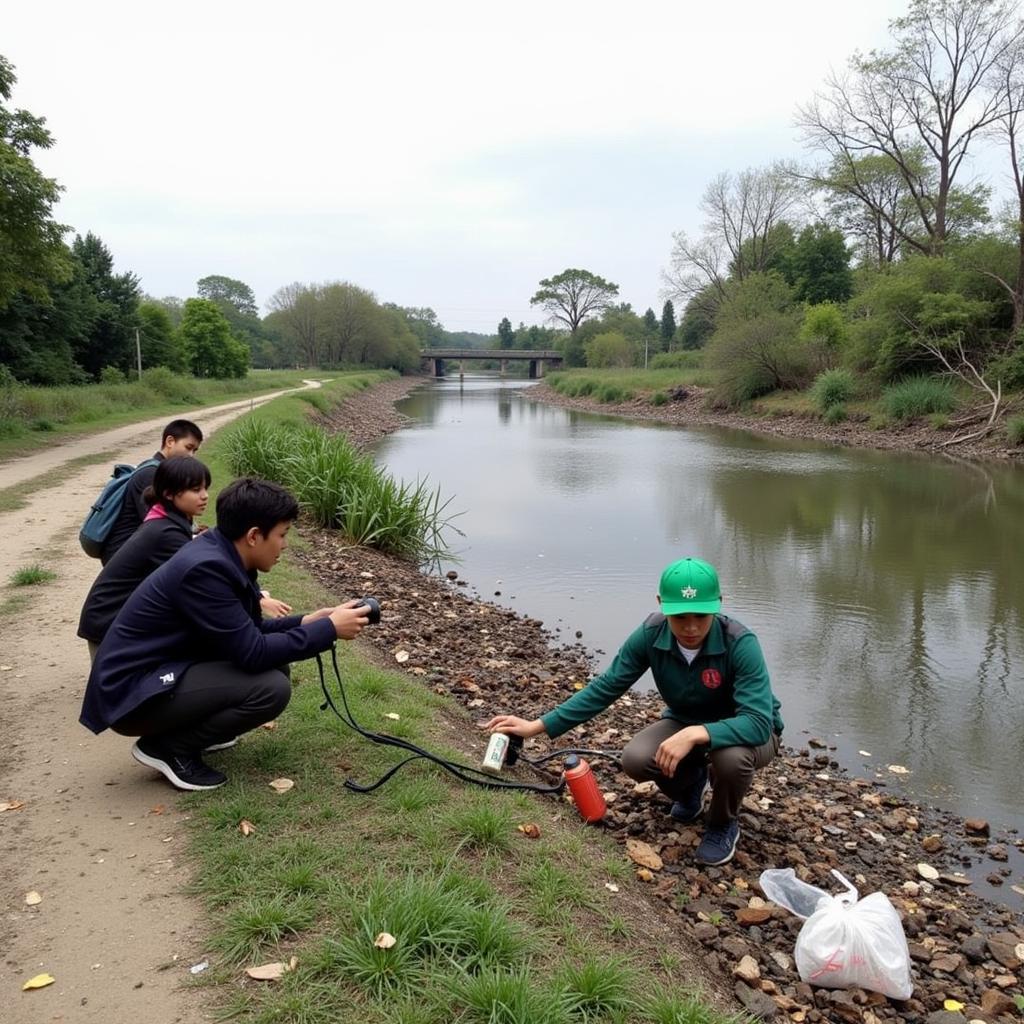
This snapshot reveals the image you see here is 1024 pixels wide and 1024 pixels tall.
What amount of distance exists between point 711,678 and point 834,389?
95.5ft

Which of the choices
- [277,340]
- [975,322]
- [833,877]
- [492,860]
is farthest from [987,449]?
[277,340]

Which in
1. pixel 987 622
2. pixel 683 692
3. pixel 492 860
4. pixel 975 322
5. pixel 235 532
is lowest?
pixel 987 622

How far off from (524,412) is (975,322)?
2440 centimetres

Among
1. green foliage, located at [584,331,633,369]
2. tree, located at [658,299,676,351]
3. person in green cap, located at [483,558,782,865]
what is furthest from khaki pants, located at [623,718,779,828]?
tree, located at [658,299,676,351]

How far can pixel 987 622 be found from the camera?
8.73 m

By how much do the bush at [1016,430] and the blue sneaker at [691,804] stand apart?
870 inches

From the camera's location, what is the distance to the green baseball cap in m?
3.42

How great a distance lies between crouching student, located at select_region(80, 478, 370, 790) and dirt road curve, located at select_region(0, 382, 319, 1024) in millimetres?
417

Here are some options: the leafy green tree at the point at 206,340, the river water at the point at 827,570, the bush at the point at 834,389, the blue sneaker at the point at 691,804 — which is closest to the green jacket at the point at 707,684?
the blue sneaker at the point at 691,804

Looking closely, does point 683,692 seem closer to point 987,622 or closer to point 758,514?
point 987,622

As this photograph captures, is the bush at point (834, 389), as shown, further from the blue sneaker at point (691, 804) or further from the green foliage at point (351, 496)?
the blue sneaker at point (691, 804)

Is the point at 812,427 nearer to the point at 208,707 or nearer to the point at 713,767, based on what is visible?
the point at 713,767

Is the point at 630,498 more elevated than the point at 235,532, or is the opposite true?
the point at 235,532

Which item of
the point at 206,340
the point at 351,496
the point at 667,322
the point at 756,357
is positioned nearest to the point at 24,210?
the point at 351,496
